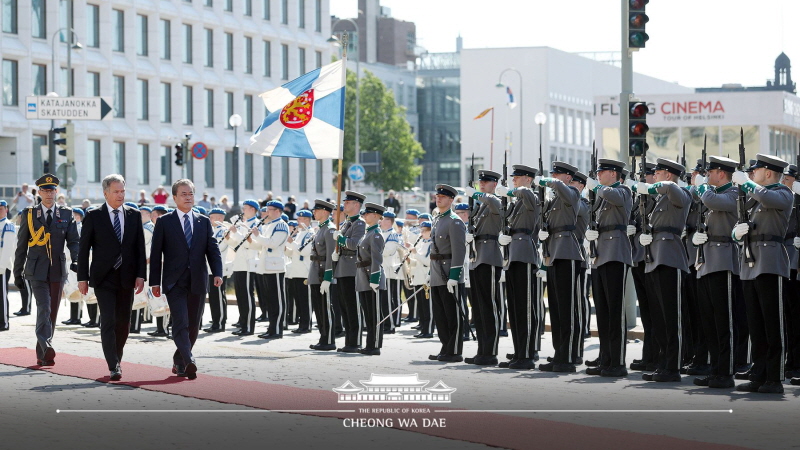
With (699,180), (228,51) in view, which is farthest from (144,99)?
(699,180)

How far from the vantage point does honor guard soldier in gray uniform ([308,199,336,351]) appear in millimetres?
17734

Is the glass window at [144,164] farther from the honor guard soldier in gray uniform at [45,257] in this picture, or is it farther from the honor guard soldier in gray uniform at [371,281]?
the honor guard soldier in gray uniform at [45,257]

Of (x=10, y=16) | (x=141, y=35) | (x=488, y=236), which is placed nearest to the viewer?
(x=488, y=236)

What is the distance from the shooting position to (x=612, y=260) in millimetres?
13969

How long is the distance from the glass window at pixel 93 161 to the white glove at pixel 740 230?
50627 millimetres

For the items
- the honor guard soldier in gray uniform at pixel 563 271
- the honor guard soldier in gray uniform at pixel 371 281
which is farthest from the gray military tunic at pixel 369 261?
the honor guard soldier in gray uniform at pixel 563 271

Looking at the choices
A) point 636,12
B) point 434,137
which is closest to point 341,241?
point 636,12

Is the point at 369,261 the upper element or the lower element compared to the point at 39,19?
lower

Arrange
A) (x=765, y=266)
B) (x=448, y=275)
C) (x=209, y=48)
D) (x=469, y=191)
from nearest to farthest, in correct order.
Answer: (x=765, y=266) < (x=469, y=191) < (x=448, y=275) < (x=209, y=48)

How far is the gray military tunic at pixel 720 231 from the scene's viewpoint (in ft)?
42.2

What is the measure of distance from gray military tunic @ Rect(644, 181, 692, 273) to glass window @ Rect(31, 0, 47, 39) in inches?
1847

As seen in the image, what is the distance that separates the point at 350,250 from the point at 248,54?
55247mm

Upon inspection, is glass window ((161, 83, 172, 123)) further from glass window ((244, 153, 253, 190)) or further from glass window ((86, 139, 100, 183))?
glass window ((244, 153, 253, 190))

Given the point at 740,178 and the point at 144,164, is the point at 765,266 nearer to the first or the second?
the point at 740,178
